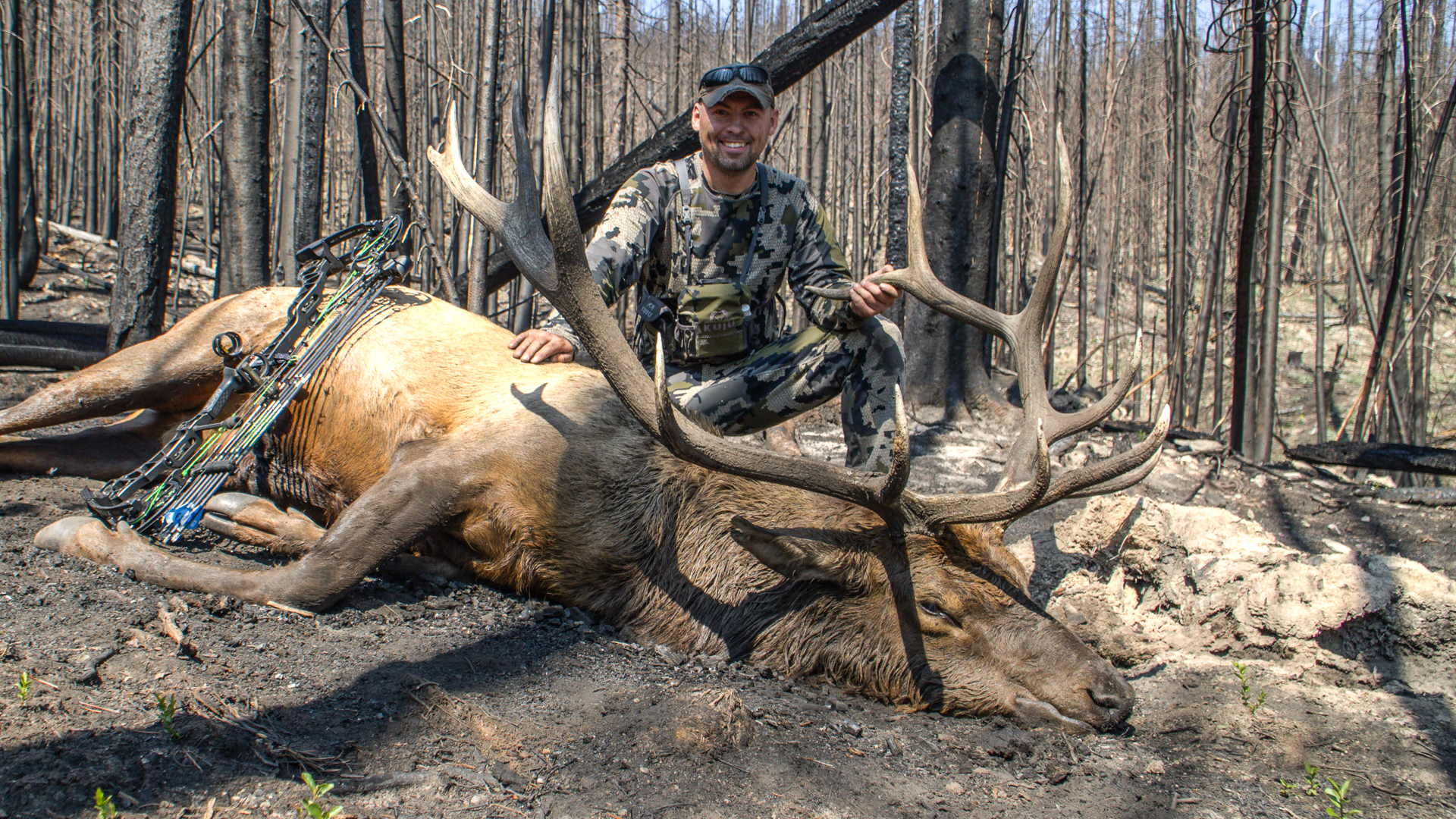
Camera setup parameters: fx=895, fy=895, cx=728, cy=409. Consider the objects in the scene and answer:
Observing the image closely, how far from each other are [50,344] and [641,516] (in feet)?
15.8

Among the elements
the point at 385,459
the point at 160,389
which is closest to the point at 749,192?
the point at 385,459

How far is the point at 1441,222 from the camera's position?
34.9ft

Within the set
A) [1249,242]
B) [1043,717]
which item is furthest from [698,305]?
[1249,242]

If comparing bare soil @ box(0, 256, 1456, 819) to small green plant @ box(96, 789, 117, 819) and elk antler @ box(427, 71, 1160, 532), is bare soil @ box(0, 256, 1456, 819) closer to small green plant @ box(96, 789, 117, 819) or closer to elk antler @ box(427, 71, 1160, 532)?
small green plant @ box(96, 789, 117, 819)

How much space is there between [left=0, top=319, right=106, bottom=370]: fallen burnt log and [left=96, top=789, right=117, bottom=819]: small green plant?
4612 millimetres

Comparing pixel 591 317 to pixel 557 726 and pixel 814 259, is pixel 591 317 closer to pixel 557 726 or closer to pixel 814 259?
pixel 557 726

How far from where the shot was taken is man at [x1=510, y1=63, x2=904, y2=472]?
404 centimetres

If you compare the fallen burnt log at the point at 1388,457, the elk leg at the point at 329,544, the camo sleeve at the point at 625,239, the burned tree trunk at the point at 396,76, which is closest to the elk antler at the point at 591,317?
the camo sleeve at the point at 625,239


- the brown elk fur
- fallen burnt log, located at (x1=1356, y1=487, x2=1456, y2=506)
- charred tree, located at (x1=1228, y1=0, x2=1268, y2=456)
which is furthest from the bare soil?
charred tree, located at (x1=1228, y1=0, x2=1268, y2=456)

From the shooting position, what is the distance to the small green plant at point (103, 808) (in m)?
1.62

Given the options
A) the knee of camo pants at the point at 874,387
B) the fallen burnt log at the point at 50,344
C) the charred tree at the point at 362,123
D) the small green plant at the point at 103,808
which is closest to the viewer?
the small green plant at the point at 103,808

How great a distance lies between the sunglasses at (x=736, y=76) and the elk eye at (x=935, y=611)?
244 centimetres

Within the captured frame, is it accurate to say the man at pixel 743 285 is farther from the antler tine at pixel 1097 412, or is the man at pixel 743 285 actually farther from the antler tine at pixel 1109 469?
the antler tine at pixel 1109 469

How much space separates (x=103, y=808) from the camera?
163 cm
